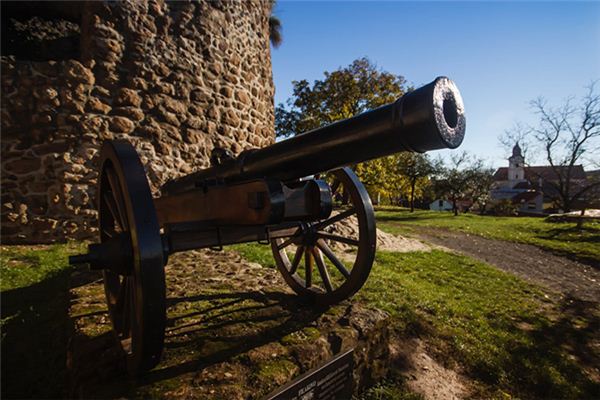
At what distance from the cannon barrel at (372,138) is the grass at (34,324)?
175cm

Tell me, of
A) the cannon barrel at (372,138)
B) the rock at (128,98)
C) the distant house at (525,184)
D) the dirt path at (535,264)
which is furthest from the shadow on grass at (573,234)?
the distant house at (525,184)

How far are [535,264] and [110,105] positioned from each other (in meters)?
8.96

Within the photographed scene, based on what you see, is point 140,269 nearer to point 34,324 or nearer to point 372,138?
point 372,138

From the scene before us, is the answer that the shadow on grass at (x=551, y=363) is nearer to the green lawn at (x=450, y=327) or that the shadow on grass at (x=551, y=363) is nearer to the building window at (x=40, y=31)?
the green lawn at (x=450, y=327)

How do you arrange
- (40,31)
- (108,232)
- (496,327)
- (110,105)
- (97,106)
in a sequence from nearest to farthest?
1. (108,232)
2. (496,327)
3. (97,106)
4. (110,105)
5. (40,31)

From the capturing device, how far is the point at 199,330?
7.13 ft

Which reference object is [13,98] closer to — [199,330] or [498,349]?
[199,330]

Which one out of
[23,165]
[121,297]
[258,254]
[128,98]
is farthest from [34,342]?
[128,98]

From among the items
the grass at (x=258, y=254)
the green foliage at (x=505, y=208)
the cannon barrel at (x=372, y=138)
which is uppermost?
the cannon barrel at (x=372, y=138)

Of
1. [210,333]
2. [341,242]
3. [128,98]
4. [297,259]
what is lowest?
[210,333]

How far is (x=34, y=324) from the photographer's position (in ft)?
9.00

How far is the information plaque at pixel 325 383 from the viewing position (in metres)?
1.68

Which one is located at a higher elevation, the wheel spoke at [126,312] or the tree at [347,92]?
the tree at [347,92]

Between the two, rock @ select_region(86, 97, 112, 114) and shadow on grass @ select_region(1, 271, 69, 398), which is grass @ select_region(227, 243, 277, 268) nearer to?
shadow on grass @ select_region(1, 271, 69, 398)
